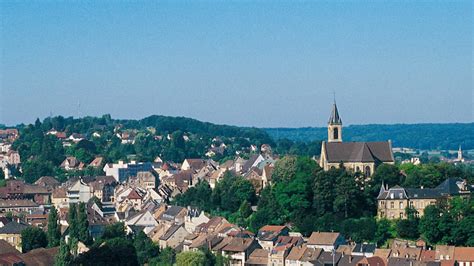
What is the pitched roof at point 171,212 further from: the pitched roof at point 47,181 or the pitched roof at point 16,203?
the pitched roof at point 47,181

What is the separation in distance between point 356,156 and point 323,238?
32.4 feet

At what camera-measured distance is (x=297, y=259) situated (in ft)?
166

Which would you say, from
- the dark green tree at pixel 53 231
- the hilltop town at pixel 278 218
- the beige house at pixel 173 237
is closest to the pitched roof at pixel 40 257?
the hilltop town at pixel 278 218

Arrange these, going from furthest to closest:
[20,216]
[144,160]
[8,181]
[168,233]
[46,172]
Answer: [144,160], [46,172], [8,181], [20,216], [168,233]

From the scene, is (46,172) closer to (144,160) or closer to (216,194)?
(144,160)

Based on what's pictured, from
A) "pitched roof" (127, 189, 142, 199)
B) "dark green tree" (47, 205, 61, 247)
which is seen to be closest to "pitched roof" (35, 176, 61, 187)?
"pitched roof" (127, 189, 142, 199)

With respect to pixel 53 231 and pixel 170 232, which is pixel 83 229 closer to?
pixel 53 231

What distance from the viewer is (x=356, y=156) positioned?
198 feet

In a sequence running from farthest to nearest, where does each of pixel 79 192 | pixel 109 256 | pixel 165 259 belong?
pixel 79 192, pixel 165 259, pixel 109 256

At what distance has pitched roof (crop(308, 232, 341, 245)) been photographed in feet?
169

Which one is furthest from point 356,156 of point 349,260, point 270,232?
point 349,260

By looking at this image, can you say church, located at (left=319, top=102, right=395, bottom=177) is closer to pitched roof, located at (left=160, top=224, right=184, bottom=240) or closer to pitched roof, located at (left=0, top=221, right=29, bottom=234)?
pitched roof, located at (left=160, top=224, right=184, bottom=240)

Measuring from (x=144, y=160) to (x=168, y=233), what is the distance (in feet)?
148

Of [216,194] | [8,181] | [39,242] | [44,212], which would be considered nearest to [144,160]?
[8,181]
